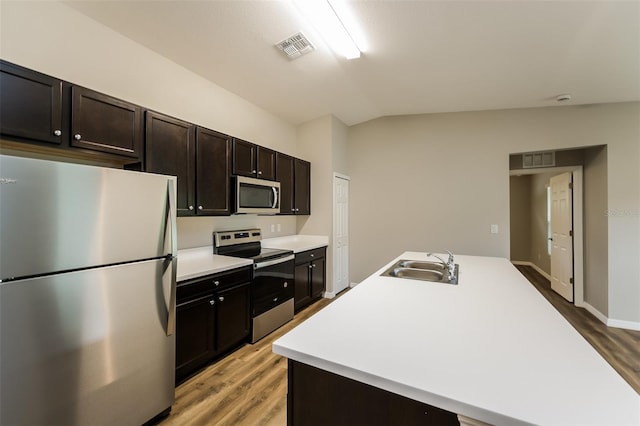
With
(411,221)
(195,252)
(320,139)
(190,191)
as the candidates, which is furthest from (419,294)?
(320,139)

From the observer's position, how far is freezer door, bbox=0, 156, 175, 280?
45.4 inches

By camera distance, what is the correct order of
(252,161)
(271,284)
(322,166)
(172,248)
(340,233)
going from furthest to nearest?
1. (340,233)
2. (322,166)
3. (252,161)
4. (271,284)
5. (172,248)

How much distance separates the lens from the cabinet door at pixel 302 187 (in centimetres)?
390

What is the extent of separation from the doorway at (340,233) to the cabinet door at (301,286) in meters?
0.63

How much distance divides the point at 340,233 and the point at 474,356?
11.4 ft

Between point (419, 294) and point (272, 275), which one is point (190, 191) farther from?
point (419, 294)

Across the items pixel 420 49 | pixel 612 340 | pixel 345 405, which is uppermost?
pixel 420 49

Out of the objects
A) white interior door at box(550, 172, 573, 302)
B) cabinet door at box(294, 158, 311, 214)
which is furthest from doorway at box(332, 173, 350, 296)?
white interior door at box(550, 172, 573, 302)

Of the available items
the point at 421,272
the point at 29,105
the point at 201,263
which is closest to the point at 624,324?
the point at 421,272

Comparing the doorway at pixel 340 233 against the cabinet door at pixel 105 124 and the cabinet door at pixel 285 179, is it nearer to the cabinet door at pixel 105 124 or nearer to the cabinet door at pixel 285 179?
the cabinet door at pixel 285 179

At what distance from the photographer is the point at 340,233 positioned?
4.34m

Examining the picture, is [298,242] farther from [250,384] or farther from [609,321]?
[609,321]

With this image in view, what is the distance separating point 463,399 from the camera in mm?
665

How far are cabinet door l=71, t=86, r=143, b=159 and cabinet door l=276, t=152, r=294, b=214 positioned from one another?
174cm
